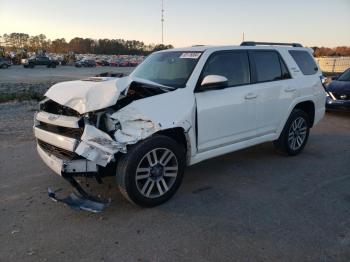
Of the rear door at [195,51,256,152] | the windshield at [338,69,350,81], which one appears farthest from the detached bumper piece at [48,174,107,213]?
the windshield at [338,69,350,81]

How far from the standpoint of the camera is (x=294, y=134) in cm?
646

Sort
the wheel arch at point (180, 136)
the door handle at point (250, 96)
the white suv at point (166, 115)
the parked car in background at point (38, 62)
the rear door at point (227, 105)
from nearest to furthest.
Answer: the white suv at point (166, 115), the wheel arch at point (180, 136), the rear door at point (227, 105), the door handle at point (250, 96), the parked car in background at point (38, 62)

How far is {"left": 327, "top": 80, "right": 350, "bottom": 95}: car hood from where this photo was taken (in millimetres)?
11086

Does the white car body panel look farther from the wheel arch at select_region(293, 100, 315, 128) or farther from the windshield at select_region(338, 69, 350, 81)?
the windshield at select_region(338, 69, 350, 81)

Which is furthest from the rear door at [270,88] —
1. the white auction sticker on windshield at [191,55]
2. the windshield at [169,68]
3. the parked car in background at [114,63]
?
the parked car in background at [114,63]

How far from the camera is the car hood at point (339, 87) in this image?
A: 36.4ft

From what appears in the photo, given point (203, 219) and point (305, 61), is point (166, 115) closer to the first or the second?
point (203, 219)

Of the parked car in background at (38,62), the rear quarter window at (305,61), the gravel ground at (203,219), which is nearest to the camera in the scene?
the gravel ground at (203,219)

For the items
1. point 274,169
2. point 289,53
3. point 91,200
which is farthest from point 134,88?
point 289,53

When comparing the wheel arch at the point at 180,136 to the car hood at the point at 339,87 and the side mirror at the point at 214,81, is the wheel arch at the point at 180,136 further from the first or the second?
the car hood at the point at 339,87

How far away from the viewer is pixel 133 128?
4.03 m

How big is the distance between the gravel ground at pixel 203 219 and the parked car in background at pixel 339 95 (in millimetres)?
5600

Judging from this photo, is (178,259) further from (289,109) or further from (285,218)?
(289,109)

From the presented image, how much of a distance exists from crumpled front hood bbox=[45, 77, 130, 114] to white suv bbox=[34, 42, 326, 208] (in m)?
0.01
